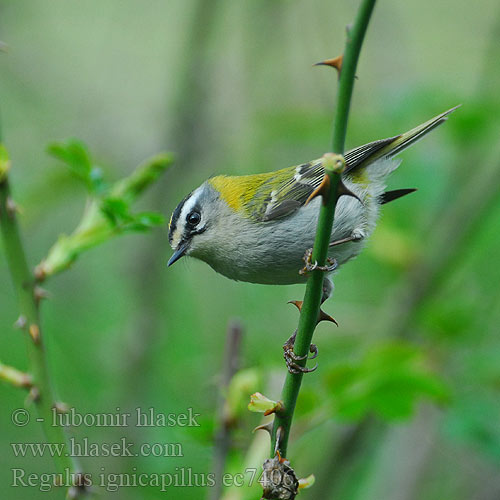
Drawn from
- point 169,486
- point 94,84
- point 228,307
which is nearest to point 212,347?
point 228,307

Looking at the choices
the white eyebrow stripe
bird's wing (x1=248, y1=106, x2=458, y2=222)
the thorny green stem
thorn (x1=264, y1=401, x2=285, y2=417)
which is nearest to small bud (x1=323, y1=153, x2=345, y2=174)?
the thorny green stem

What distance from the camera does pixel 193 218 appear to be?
3342 millimetres

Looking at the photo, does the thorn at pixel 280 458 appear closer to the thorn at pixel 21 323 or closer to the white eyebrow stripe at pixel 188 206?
the thorn at pixel 21 323

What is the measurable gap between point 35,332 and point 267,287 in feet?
10.4

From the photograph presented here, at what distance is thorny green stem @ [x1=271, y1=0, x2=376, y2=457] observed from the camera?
4.09 feet

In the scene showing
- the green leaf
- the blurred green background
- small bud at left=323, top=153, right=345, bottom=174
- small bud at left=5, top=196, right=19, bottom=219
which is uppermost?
small bud at left=323, top=153, right=345, bottom=174

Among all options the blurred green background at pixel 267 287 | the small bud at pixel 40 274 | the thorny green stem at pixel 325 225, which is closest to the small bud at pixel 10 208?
the small bud at pixel 40 274

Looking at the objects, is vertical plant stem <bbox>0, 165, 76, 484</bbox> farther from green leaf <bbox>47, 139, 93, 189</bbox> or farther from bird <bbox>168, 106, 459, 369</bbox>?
bird <bbox>168, 106, 459, 369</bbox>

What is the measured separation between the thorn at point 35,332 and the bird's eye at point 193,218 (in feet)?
5.18

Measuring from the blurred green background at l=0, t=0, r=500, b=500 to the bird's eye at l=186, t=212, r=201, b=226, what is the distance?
776 mm

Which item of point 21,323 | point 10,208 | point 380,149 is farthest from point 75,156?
point 380,149

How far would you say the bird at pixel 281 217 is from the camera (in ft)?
9.43

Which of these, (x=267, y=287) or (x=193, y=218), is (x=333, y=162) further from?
(x=267, y=287)

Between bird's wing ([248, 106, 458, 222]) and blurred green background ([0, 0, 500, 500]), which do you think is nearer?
bird's wing ([248, 106, 458, 222])
